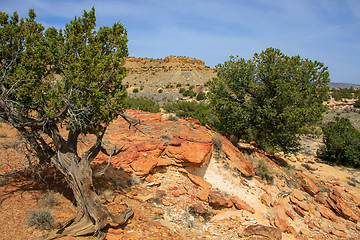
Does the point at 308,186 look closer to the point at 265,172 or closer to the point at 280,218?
the point at 265,172

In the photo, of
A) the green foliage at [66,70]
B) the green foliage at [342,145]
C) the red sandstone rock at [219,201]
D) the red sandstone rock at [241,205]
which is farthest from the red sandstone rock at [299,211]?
the green foliage at [342,145]

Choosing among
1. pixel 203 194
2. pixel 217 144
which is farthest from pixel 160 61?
pixel 203 194

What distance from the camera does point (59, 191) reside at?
616 centimetres

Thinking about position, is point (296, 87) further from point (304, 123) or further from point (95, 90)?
point (95, 90)

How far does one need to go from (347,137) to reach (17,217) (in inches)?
799

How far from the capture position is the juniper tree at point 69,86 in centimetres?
504

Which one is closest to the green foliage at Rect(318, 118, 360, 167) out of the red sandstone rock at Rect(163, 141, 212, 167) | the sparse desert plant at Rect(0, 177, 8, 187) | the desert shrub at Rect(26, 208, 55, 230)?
the red sandstone rock at Rect(163, 141, 212, 167)

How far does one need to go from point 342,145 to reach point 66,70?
1931 cm

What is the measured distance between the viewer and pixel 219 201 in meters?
7.62

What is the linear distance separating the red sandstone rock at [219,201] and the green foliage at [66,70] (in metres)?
4.33

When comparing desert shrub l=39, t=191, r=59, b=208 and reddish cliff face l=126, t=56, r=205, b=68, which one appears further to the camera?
reddish cliff face l=126, t=56, r=205, b=68

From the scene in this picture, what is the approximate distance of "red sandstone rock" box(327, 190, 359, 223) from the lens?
31.8 ft

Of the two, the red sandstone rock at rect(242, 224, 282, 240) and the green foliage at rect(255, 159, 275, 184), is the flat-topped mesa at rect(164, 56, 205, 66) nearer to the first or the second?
the green foliage at rect(255, 159, 275, 184)

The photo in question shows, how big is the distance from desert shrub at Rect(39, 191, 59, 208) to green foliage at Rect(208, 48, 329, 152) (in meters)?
8.75
